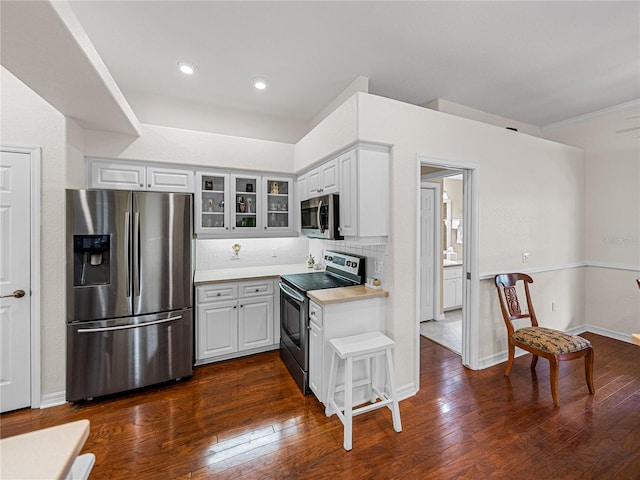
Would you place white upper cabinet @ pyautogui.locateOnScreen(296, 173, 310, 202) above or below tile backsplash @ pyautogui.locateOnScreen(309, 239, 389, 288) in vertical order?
above

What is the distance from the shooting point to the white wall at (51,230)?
2393 mm

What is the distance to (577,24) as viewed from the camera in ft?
7.39

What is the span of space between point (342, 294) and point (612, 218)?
4.08 m

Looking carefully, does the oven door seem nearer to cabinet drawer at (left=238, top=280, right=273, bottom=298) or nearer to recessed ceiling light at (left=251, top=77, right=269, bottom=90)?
cabinet drawer at (left=238, top=280, right=273, bottom=298)

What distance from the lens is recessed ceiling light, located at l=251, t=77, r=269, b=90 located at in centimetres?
303

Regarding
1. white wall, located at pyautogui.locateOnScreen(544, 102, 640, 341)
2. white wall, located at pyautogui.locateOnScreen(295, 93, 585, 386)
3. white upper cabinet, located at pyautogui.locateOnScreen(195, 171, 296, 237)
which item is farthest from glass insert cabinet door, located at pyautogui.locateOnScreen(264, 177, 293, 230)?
white wall, located at pyautogui.locateOnScreen(544, 102, 640, 341)

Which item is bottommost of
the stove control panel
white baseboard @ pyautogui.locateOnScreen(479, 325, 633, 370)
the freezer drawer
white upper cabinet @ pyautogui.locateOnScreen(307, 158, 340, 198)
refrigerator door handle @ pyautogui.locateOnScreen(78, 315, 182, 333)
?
white baseboard @ pyautogui.locateOnScreen(479, 325, 633, 370)

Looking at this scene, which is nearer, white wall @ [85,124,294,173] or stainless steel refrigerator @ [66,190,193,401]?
stainless steel refrigerator @ [66,190,193,401]

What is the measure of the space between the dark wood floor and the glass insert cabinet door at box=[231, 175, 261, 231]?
1.75 metres

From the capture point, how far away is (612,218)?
3.80 metres

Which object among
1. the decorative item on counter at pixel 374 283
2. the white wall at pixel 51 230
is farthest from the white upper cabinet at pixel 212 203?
the decorative item on counter at pixel 374 283

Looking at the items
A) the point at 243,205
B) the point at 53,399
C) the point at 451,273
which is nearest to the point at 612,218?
the point at 451,273

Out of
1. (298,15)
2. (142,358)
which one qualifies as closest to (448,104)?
(298,15)

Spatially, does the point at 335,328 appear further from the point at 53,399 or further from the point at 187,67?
the point at 187,67
